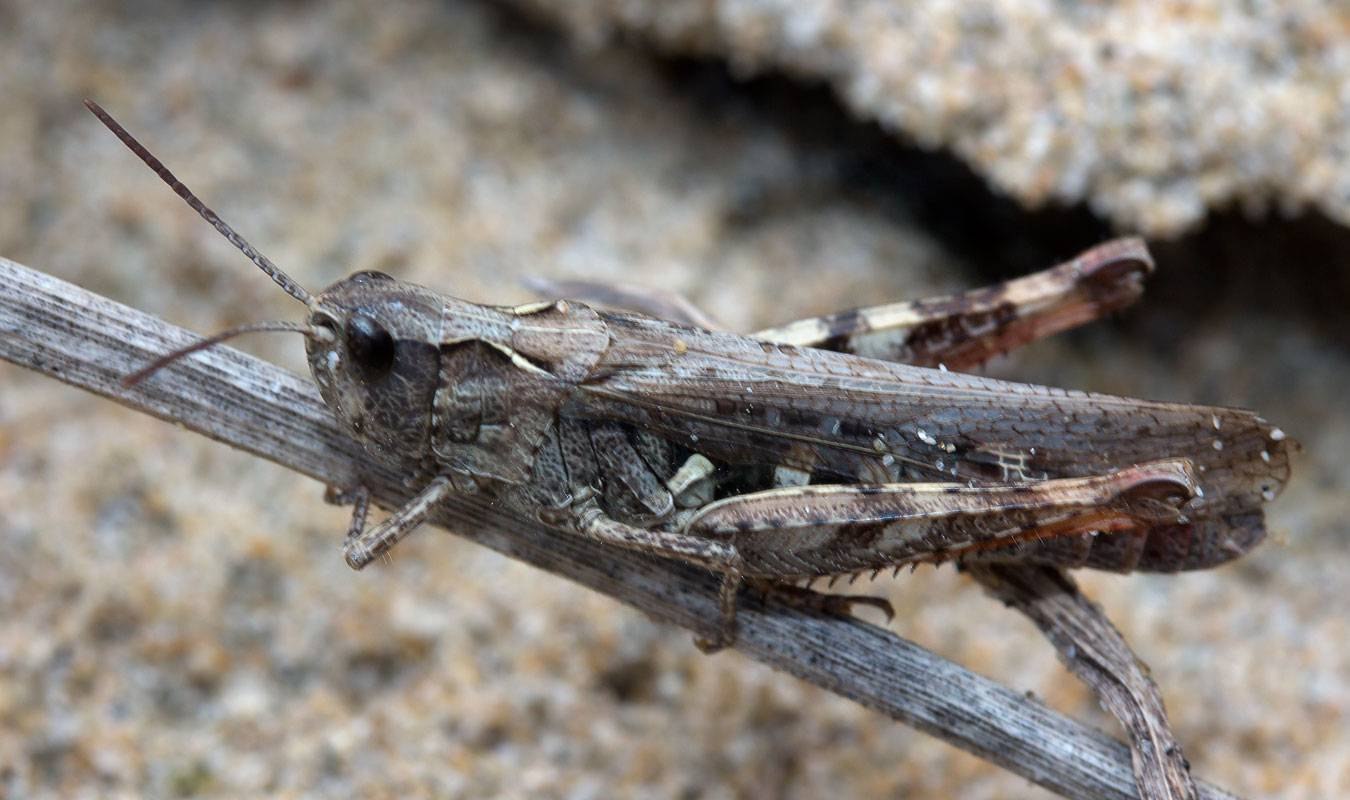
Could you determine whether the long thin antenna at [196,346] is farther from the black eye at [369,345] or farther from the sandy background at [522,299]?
the sandy background at [522,299]

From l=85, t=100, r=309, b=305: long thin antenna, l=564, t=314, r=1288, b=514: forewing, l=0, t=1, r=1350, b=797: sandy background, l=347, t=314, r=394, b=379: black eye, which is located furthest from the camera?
l=0, t=1, r=1350, b=797: sandy background

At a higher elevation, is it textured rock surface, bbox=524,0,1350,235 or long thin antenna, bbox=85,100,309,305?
textured rock surface, bbox=524,0,1350,235

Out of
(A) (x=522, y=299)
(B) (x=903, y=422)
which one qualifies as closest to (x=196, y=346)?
(B) (x=903, y=422)

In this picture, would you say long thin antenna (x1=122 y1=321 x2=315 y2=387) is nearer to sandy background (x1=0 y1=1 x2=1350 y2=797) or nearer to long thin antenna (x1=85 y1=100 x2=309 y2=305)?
long thin antenna (x1=85 y1=100 x2=309 y2=305)

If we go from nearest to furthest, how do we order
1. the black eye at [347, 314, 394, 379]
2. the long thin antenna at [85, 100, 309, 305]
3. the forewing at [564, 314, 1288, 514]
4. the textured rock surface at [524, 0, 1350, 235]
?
the long thin antenna at [85, 100, 309, 305]
the black eye at [347, 314, 394, 379]
the forewing at [564, 314, 1288, 514]
the textured rock surface at [524, 0, 1350, 235]

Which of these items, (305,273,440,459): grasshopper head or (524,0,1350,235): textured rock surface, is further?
(524,0,1350,235): textured rock surface

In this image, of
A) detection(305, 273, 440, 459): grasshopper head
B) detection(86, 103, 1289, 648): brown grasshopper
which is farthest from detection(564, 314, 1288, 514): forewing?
detection(305, 273, 440, 459): grasshopper head

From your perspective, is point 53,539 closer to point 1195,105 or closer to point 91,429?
point 91,429
